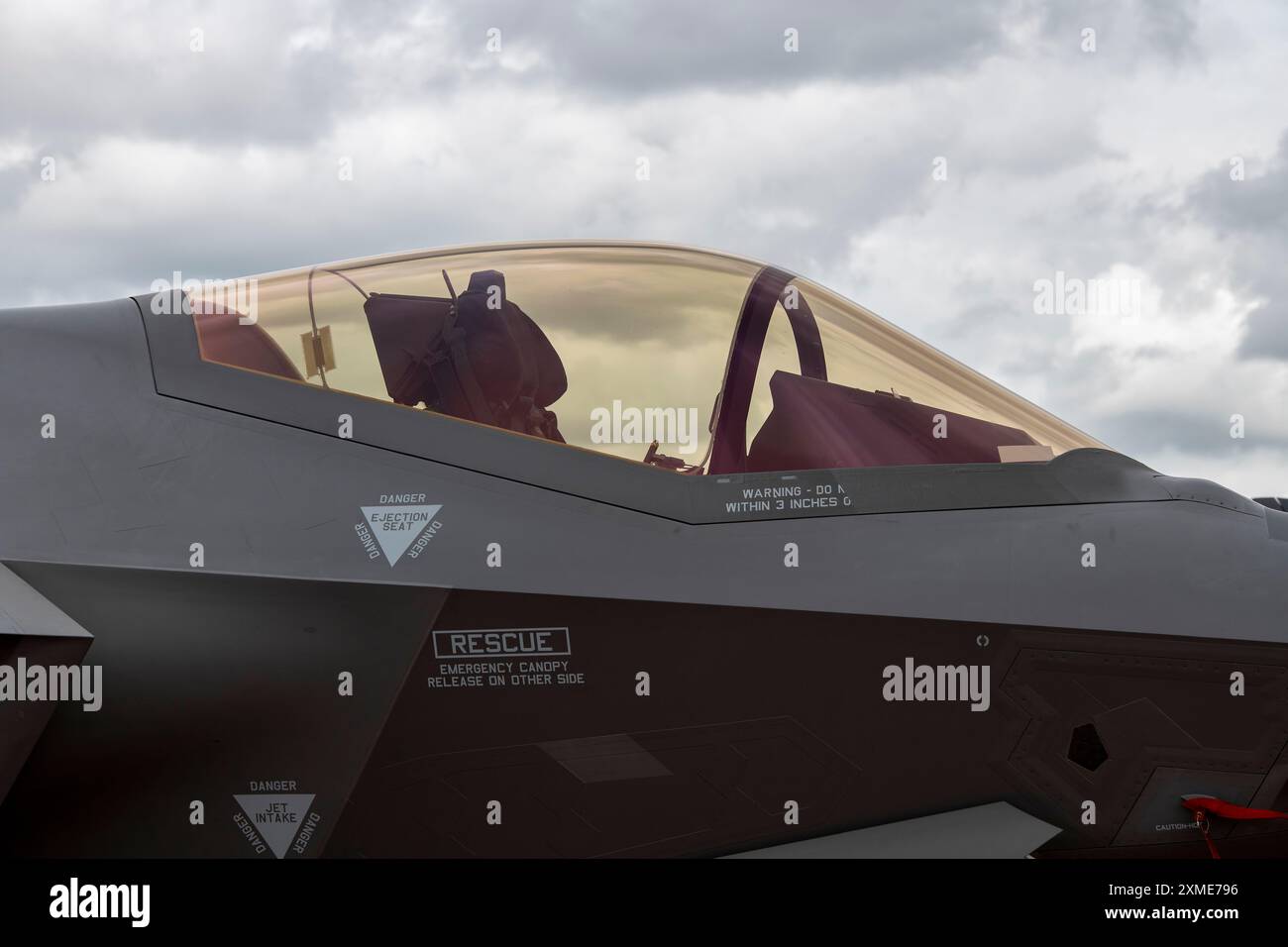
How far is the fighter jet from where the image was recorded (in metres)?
3.61

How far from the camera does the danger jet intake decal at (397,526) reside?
153 inches

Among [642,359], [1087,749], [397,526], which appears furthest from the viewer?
[642,359]

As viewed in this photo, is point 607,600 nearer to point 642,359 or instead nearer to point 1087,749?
point 642,359

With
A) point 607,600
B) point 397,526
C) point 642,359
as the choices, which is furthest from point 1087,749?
point 397,526

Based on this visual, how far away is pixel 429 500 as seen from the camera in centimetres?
397

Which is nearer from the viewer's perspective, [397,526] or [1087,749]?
[1087,749]

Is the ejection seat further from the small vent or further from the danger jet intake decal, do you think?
the small vent

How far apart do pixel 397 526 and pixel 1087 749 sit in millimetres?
2386

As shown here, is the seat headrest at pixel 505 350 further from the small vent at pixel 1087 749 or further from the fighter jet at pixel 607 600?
the small vent at pixel 1087 749

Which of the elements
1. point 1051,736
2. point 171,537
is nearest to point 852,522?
point 1051,736

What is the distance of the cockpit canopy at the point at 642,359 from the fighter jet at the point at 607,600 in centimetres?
2

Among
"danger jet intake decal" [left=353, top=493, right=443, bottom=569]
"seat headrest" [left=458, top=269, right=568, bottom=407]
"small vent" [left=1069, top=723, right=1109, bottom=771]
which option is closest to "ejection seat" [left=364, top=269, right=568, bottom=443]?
"seat headrest" [left=458, top=269, right=568, bottom=407]

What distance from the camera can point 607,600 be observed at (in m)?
3.71
